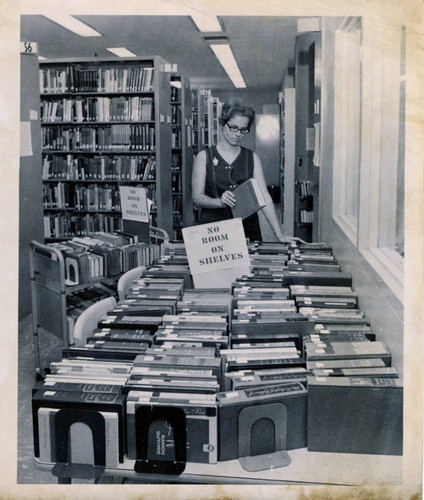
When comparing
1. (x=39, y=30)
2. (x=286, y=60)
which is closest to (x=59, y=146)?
(x=39, y=30)

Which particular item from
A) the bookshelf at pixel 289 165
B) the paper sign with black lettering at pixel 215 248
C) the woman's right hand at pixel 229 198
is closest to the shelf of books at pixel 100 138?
the woman's right hand at pixel 229 198

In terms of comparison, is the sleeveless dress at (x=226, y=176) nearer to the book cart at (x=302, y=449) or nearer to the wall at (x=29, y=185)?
the wall at (x=29, y=185)

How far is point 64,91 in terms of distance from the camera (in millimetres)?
5902

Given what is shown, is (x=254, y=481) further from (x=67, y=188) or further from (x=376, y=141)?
(x=67, y=188)

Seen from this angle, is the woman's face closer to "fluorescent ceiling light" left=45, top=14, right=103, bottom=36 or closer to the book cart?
the book cart

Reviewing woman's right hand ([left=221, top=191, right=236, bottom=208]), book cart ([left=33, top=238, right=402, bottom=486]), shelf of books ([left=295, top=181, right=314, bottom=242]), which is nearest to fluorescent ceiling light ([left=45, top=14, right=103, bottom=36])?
shelf of books ([left=295, top=181, right=314, bottom=242])

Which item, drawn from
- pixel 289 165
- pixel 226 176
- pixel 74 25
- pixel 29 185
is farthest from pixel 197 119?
pixel 226 176

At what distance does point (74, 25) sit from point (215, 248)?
22.2ft

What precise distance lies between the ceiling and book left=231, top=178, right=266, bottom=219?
12.4 ft

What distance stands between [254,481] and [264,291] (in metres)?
1.06

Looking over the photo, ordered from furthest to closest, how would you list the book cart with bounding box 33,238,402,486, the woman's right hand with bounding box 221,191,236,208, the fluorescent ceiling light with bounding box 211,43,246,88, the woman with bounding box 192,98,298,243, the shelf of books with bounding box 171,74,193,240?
the fluorescent ceiling light with bounding box 211,43,246,88 → the shelf of books with bounding box 171,74,193,240 → the woman with bounding box 192,98,298,243 → the woman's right hand with bounding box 221,191,236,208 → the book cart with bounding box 33,238,402,486

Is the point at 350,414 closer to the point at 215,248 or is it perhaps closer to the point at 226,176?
the point at 215,248

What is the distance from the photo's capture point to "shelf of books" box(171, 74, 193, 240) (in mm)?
7230

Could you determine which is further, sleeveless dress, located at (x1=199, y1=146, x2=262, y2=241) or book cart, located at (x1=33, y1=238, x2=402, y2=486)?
sleeveless dress, located at (x1=199, y1=146, x2=262, y2=241)
